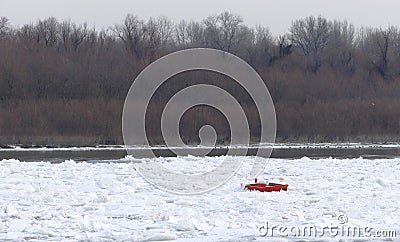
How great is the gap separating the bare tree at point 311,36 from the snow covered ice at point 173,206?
6098 cm

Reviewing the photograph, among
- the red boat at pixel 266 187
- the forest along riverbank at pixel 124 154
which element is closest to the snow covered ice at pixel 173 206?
the red boat at pixel 266 187

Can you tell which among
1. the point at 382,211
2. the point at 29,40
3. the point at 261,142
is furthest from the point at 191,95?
the point at 382,211

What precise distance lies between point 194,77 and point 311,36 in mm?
25811

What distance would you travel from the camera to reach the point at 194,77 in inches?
2267

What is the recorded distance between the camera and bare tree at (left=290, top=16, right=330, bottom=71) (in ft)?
255

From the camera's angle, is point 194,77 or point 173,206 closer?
point 173,206

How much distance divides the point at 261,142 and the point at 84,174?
30.9 meters

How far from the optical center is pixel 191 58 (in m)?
60.2

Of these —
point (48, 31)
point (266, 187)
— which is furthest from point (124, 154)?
point (48, 31)

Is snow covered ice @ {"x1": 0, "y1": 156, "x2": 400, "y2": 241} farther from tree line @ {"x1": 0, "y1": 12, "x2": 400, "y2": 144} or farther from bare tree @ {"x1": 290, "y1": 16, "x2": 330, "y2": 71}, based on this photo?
bare tree @ {"x1": 290, "y1": 16, "x2": 330, "y2": 71}

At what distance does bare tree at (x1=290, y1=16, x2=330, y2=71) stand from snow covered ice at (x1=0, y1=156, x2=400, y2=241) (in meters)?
61.0

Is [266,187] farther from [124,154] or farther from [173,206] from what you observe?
[124,154]

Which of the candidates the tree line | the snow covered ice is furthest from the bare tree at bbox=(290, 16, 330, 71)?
the snow covered ice

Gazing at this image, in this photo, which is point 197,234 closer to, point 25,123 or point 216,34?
point 25,123
